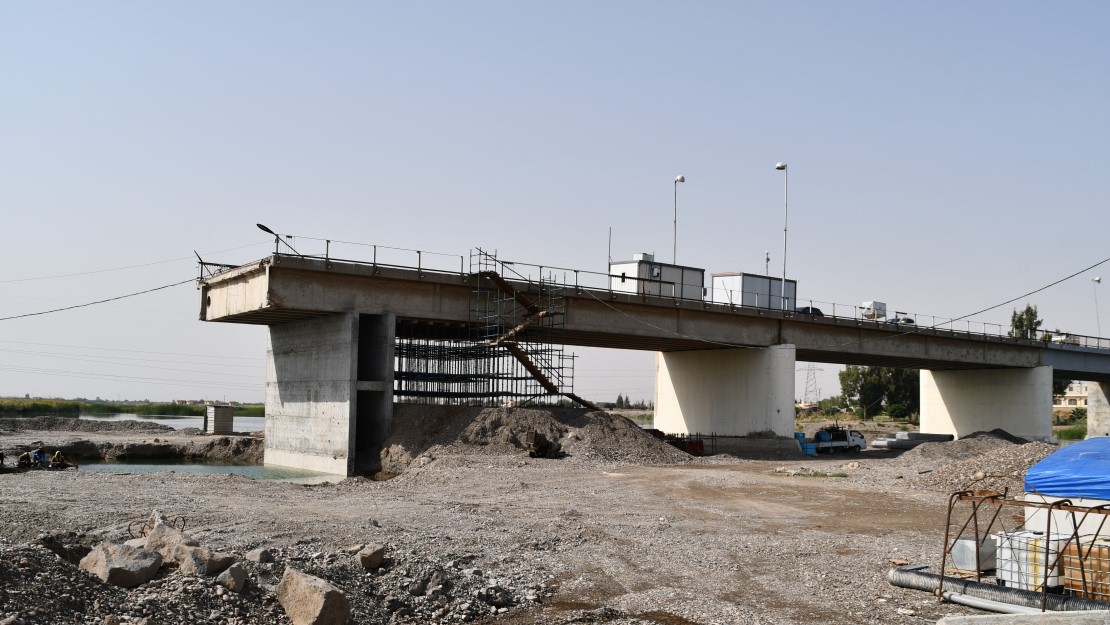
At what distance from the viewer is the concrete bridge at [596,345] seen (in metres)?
36.5

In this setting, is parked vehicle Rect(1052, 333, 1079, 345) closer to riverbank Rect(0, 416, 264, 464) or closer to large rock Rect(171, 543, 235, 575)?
riverbank Rect(0, 416, 264, 464)

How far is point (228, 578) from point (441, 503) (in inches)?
444

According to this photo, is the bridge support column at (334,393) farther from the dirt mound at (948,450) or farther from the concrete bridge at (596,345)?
the dirt mound at (948,450)

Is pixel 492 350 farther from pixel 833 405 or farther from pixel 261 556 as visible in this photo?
pixel 833 405

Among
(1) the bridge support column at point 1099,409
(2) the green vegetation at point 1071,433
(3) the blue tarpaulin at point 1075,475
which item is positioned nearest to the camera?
(3) the blue tarpaulin at point 1075,475

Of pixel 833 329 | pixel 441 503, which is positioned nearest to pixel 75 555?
pixel 441 503

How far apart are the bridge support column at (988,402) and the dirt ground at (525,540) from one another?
36.7 meters

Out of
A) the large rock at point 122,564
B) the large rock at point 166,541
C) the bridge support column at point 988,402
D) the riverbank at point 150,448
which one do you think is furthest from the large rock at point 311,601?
the bridge support column at point 988,402

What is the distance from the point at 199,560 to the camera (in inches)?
447

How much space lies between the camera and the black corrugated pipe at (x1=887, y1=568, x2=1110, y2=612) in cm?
1196

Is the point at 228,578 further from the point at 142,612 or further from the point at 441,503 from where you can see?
the point at 441,503

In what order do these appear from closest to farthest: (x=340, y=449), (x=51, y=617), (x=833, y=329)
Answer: (x=51, y=617), (x=340, y=449), (x=833, y=329)

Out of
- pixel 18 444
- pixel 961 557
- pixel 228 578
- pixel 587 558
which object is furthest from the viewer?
pixel 18 444

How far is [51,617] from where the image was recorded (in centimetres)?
975
